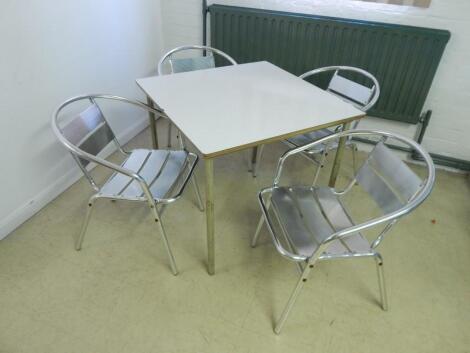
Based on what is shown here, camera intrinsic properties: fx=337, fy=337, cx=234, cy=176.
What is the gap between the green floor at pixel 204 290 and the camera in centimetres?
141

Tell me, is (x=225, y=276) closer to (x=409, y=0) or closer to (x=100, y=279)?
(x=100, y=279)

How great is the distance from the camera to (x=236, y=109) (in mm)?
1563

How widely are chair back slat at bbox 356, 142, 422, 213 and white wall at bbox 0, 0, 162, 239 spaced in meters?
1.69

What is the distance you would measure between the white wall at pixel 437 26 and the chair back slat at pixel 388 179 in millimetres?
1262

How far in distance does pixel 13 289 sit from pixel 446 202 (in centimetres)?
252

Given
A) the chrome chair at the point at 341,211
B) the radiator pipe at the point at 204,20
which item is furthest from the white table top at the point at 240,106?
the radiator pipe at the point at 204,20

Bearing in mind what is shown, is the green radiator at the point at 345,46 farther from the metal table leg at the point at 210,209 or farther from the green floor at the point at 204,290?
the metal table leg at the point at 210,209

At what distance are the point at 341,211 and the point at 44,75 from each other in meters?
1.69

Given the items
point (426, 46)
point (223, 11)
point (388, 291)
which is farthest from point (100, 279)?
point (426, 46)

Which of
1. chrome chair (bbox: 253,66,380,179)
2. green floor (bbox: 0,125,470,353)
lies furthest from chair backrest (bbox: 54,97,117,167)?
chrome chair (bbox: 253,66,380,179)

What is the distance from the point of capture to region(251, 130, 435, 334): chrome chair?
1.16 m

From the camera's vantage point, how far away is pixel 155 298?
154cm

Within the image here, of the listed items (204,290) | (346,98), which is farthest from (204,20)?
(204,290)

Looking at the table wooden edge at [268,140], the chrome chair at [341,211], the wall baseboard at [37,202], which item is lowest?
the wall baseboard at [37,202]
